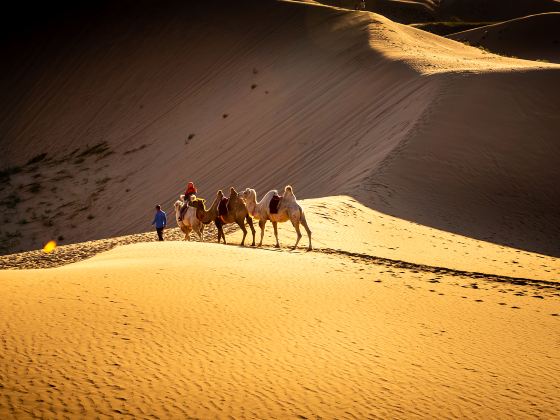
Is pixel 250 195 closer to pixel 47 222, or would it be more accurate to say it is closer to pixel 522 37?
pixel 47 222

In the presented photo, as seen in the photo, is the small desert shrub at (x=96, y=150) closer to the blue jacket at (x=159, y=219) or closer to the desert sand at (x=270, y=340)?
the blue jacket at (x=159, y=219)

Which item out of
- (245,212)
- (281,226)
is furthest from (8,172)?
(245,212)

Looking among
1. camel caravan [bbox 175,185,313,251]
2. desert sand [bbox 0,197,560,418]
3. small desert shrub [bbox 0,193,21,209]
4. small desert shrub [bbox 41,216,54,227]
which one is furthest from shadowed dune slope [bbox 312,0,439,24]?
desert sand [bbox 0,197,560,418]

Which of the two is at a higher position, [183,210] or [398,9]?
[398,9]

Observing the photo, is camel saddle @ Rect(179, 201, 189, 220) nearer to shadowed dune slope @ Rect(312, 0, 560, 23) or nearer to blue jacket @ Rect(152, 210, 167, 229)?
blue jacket @ Rect(152, 210, 167, 229)

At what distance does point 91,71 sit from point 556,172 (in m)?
31.9

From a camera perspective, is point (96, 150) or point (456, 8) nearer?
point (96, 150)

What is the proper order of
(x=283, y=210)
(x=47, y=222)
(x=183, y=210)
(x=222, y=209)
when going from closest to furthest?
1. (x=283, y=210)
2. (x=222, y=209)
3. (x=183, y=210)
4. (x=47, y=222)

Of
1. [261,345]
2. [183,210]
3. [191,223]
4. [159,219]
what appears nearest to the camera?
[261,345]

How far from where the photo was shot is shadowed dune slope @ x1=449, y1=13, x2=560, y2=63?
63969 millimetres

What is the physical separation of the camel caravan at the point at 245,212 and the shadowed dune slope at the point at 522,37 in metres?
55.2

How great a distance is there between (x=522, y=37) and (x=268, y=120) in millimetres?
47432

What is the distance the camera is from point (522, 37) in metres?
66.7

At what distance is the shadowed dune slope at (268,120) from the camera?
2084cm
